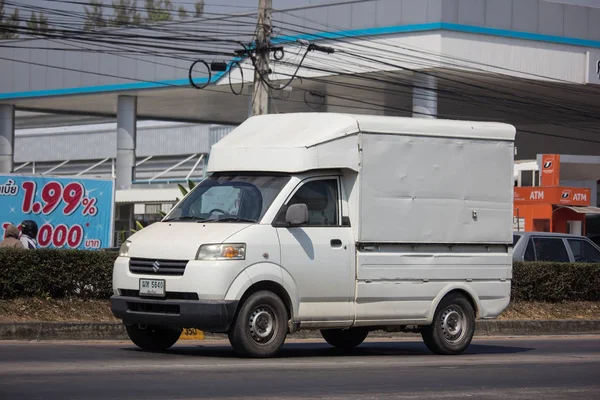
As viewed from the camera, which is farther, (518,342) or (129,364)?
(518,342)

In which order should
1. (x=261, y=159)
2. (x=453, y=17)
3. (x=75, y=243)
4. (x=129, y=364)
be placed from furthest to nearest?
(x=453, y=17) < (x=75, y=243) < (x=261, y=159) < (x=129, y=364)

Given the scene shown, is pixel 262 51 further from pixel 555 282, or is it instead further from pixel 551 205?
pixel 551 205

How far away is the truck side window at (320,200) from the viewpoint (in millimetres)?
12875

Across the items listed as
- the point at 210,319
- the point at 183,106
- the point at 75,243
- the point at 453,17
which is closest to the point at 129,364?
the point at 210,319

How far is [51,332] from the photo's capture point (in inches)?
590

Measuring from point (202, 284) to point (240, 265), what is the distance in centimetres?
46

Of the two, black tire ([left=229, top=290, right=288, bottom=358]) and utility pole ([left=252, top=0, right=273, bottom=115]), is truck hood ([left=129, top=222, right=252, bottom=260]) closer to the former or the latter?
black tire ([left=229, top=290, right=288, bottom=358])

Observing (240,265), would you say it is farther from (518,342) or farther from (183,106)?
(183,106)

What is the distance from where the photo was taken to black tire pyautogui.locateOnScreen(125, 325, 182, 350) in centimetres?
1305

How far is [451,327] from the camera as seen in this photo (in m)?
14.1

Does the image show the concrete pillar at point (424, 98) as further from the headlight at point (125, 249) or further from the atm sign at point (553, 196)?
the headlight at point (125, 249)

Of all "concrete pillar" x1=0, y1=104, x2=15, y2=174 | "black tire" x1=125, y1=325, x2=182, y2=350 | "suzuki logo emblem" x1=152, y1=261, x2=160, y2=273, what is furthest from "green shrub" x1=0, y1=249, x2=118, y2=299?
"concrete pillar" x1=0, y1=104, x2=15, y2=174

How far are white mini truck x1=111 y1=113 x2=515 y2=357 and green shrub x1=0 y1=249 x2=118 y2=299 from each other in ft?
11.3

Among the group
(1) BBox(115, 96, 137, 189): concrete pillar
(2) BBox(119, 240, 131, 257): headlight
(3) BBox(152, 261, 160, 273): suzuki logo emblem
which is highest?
(1) BBox(115, 96, 137, 189): concrete pillar
